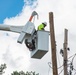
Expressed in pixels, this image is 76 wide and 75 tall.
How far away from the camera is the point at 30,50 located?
7594mm

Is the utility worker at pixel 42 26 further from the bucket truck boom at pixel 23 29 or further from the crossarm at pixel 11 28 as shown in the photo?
the crossarm at pixel 11 28

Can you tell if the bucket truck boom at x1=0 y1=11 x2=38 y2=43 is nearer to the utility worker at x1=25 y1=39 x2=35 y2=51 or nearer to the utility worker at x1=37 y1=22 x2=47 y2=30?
the utility worker at x1=25 y1=39 x2=35 y2=51

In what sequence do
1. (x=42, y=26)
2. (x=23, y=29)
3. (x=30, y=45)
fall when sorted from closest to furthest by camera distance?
(x=23, y=29)
(x=30, y=45)
(x=42, y=26)

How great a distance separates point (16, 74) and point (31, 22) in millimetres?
33992

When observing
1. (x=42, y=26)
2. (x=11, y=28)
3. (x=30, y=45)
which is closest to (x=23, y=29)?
(x=11, y=28)

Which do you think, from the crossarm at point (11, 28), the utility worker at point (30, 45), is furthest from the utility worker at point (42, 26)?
the crossarm at point (11, 28)

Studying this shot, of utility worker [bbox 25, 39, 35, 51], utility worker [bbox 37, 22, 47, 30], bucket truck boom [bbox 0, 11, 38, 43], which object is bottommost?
utility worker [bbox 25, 39, 35, 51]

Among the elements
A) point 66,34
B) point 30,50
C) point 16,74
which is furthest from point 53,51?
point 16,74

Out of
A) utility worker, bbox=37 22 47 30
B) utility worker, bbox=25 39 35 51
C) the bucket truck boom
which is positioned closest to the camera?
the bucket truck boom

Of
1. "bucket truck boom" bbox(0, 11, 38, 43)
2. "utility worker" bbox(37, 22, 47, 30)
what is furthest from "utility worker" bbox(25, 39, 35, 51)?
"utility worker" bbox(37, 22, 47, 30)

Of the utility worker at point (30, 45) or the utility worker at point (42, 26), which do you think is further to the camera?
the utility worker at point (42, 26)

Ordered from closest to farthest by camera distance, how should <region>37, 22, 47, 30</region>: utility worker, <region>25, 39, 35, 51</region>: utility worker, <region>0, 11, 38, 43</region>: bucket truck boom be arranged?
<region>0, 11, 38, 43</region>: bucket truck boom → <region>25, 39, 35, 51</region>: utility worker → <region>37, 22, 47, 30</region>: utility worker

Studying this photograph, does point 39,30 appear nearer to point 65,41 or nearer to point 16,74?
point 65,41

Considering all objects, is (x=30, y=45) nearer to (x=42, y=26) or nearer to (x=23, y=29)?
(x=23, y=29)
